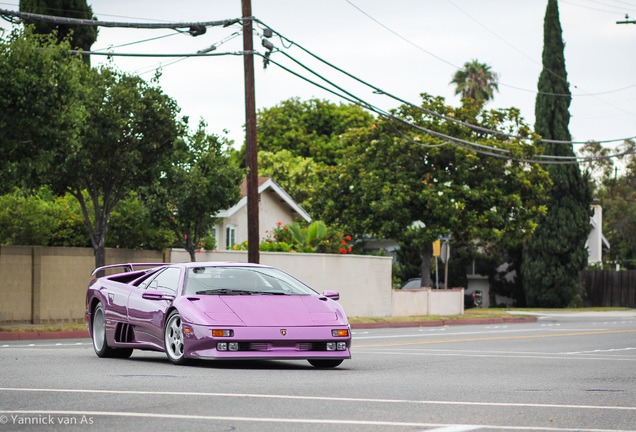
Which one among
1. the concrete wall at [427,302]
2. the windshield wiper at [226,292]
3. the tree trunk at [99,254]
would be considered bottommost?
the concrete wall at [427,302]

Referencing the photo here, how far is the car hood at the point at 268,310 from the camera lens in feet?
34.0

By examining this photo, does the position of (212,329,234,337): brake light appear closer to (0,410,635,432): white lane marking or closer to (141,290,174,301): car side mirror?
(141,290,174,301): car side mirror

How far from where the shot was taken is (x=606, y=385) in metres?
9.98

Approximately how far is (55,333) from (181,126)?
6802 millimetres

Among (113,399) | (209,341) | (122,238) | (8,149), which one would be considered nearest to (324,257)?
(122,238)

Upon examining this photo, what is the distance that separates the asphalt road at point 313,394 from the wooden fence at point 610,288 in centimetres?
4122

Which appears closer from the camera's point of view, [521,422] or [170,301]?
[521,422]

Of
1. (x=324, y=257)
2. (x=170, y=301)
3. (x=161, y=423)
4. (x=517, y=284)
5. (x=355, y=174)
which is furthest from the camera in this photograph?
(x=517, y=284)

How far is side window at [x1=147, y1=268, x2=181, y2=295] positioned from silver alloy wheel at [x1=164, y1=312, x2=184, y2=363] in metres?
0.41

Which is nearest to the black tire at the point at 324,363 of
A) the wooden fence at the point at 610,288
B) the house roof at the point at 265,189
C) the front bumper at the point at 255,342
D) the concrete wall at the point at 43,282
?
the front bumper at the point at 255,342

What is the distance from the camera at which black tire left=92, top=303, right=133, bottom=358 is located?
1230cm

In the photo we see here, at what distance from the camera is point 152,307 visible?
37.1 feet

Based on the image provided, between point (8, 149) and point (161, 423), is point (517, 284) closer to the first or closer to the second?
point (8, 149)

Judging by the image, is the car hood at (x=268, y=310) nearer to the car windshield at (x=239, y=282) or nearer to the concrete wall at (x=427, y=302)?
the car windshield at (x=239, y=282)
